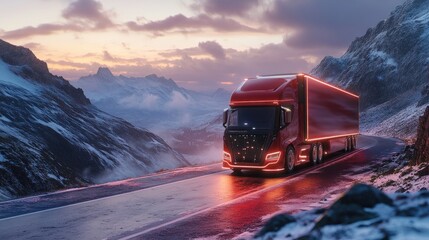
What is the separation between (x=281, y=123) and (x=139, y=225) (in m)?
9.73

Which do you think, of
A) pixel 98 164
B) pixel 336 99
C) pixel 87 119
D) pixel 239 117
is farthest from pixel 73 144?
pixel 239 117

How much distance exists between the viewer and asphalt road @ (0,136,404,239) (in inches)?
364

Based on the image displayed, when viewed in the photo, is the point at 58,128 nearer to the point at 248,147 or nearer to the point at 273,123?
the point at 248,147

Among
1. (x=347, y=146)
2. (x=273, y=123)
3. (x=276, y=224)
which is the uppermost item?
(x=273, y=123)

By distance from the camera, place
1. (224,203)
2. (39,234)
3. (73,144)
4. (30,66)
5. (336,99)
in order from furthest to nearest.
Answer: (30,66) → (73,144) → (336,99) → (224,203) → (39,234)

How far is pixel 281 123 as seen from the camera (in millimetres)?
18266

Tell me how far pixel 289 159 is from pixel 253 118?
7.70 ft

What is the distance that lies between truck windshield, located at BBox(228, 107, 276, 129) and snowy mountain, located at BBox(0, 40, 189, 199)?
15417mm

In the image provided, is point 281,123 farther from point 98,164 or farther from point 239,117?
point 98,164

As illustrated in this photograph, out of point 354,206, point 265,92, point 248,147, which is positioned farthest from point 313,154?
point 354,206

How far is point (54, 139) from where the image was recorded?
63.8 m

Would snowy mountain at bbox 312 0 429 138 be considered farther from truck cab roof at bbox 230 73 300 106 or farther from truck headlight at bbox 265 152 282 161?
truck headlight at bbox 265 152 282 161

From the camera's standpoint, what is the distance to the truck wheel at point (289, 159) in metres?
18.8

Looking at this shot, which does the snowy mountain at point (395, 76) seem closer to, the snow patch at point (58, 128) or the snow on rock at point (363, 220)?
the snow patch at point (58, 128)
